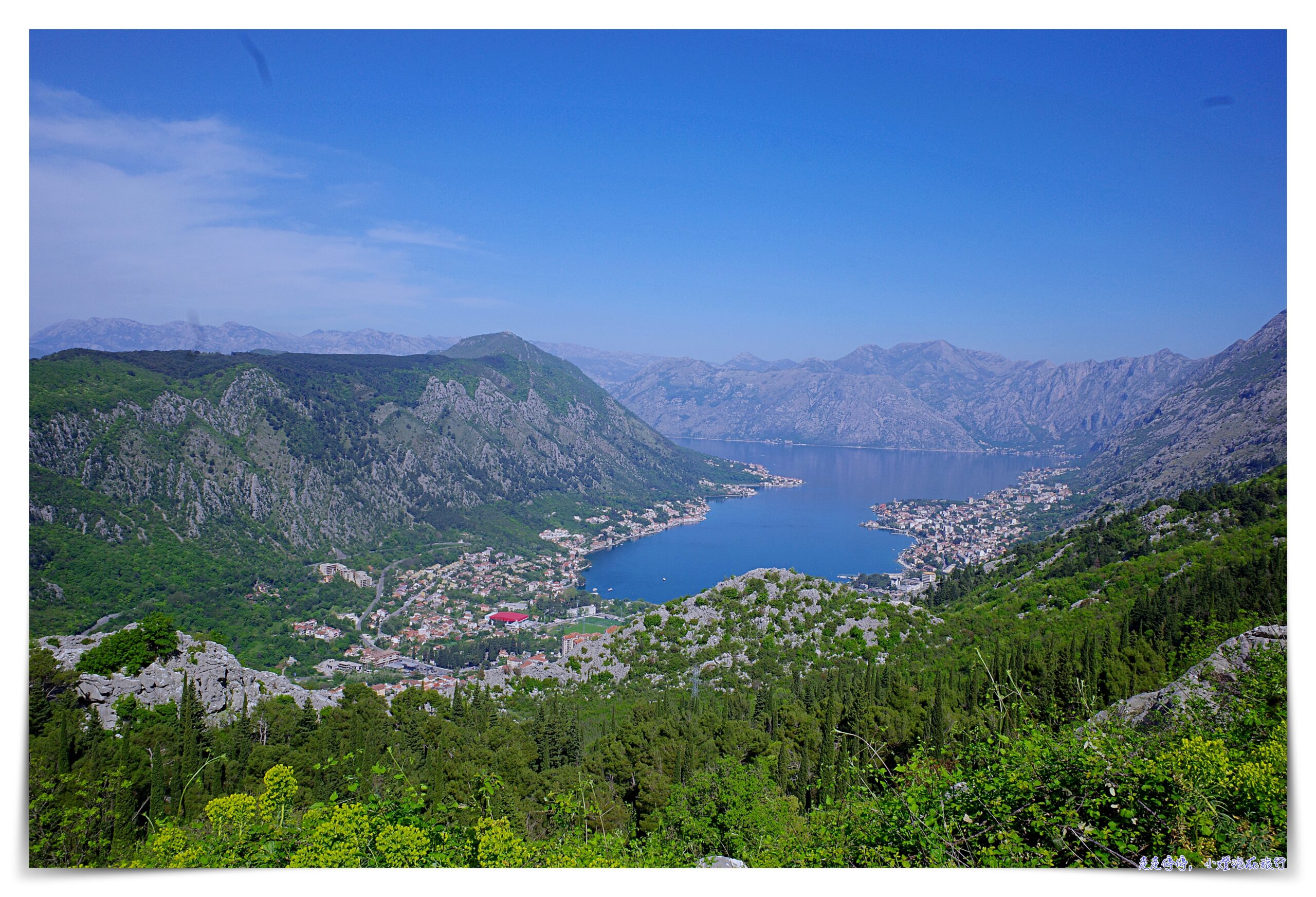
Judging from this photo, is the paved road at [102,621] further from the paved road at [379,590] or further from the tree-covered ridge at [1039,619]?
the tree-covered ridge at [1039,619]

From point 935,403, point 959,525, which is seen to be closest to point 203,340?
point 959,525

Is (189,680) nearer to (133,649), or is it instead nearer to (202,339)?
(133,649)

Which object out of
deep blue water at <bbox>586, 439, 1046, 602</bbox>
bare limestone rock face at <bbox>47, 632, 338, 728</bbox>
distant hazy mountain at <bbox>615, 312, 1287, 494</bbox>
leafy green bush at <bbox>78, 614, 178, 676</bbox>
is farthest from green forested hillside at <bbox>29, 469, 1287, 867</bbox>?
distant hazy mountain at <bbox>615, 312, 1287, 494</bbox>

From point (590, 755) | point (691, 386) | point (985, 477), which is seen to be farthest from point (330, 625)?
point (691, 386)

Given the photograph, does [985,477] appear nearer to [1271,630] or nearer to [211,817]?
[1271,630]

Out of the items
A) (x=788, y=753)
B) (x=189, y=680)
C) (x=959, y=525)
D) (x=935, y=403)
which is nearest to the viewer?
(x=788, y=753)

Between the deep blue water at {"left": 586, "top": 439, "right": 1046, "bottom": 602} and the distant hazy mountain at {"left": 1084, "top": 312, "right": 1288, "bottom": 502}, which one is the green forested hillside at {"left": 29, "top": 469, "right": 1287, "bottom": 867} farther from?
the deep blue water at {"left": 586, "top": 439, "right": 1046, "bottom": 602}

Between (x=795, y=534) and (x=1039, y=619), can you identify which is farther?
(x=795, y=534)
